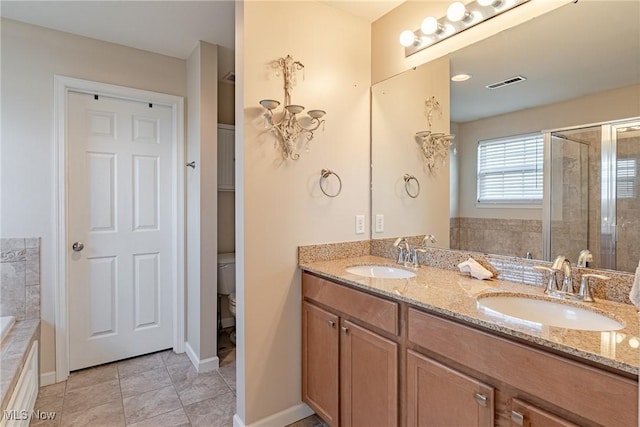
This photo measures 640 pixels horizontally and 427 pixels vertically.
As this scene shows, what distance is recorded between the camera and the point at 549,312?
1.23 meters

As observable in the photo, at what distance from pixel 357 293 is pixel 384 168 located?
966mm

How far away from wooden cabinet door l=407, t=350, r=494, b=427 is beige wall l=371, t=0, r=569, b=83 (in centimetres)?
154

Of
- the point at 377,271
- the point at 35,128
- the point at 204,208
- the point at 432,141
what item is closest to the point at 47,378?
the point at 204,208

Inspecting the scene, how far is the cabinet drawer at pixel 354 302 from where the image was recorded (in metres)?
1.37

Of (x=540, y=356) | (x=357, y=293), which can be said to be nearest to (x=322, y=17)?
(x=357, y=293)

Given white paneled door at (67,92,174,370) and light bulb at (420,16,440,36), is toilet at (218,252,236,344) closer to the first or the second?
white paneled door at (67,92,174,370)

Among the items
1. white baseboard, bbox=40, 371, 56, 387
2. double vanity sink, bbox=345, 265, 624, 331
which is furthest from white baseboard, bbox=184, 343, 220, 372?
double vanity sink, bbox=345, 265, 624, 331

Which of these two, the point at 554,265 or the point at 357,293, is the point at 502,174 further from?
the point at 357,293

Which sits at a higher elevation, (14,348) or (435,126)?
(435,126)

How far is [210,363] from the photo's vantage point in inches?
98.4

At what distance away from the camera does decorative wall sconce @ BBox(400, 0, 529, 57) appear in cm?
157

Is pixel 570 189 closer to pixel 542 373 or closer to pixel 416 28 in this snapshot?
pixel 542 373

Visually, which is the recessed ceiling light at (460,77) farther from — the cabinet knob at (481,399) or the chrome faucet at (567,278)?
the cabinet knob at (481,399)

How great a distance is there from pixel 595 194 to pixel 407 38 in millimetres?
1239
